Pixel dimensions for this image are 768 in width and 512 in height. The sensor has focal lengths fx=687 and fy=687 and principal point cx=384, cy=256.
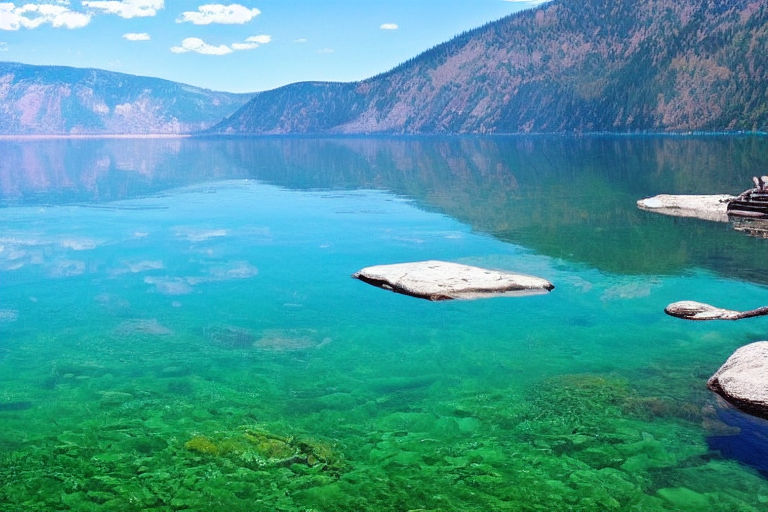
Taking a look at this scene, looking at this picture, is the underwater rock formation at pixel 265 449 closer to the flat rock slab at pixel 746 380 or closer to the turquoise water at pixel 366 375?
the turquoise water at pixel 366 375

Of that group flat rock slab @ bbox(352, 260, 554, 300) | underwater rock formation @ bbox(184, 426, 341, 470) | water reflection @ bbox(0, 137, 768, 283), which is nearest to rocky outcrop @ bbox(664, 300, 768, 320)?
flat rock slab @ bbox(352, 260, 554, 300)

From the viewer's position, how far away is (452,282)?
24062 mm

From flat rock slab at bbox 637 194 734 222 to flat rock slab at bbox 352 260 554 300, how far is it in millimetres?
20340

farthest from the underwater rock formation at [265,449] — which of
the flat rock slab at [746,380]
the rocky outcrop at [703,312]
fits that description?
the rocky outcrop at [703,312]

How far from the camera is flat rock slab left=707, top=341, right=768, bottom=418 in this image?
44.5 feet

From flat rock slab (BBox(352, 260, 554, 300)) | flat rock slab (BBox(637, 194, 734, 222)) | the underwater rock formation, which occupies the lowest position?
the underwater rock formation

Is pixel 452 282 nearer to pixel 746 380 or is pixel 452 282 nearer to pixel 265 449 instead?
pixel 746 380

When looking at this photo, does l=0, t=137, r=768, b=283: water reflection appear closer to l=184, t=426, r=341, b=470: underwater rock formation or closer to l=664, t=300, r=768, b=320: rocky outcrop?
l=664, t=300, r=768, b=320: rocky outcrop

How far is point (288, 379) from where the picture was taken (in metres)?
16.4

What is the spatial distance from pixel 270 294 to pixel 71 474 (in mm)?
12970

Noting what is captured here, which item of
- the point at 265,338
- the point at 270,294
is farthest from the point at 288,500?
the point at 270,294

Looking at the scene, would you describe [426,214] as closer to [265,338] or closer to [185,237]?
[185,237]

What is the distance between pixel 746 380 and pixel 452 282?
36.8 ft

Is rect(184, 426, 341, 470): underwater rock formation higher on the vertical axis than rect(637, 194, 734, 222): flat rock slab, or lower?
lower
